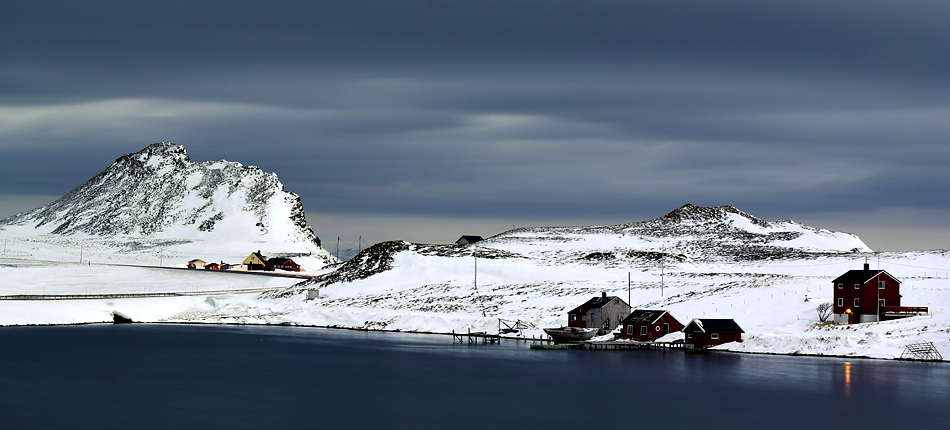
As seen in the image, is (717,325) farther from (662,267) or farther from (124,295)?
(124,295)

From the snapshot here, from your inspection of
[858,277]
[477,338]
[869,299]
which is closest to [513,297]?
[477,338]

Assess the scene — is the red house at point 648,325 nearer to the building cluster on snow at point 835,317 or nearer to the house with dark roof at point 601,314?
the building cluster on snow at point 835,317

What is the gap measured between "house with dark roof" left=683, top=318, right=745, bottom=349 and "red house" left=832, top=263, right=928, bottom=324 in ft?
32.8

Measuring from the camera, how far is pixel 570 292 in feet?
402

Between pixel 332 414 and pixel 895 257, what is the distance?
125 metres

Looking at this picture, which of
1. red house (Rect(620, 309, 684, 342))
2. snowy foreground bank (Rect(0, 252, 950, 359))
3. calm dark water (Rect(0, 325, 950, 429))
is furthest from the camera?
red house (Rect(620, 309, 684, 342))

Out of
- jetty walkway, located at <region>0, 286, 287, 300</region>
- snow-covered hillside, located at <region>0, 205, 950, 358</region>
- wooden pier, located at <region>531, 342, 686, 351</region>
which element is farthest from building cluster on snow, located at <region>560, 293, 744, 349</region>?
jetty walkway, located at <region>0, 286, 287, 300</region>

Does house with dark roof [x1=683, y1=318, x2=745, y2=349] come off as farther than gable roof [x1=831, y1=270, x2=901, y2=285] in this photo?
Yes

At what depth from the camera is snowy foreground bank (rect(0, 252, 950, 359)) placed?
87438 mm

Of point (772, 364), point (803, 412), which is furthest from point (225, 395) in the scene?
point (772, 364)

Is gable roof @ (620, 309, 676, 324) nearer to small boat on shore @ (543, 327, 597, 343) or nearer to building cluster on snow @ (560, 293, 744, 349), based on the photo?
building cluster on snow @ (560, 293, 744, 349)

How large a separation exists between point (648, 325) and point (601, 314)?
6.05 m

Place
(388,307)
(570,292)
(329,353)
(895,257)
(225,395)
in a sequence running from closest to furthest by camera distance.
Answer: (225,395) < (329,353) < (570,292) < (388,307) < (895,257)

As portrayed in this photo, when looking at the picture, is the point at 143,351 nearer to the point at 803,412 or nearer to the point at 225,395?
the point at 225,395
